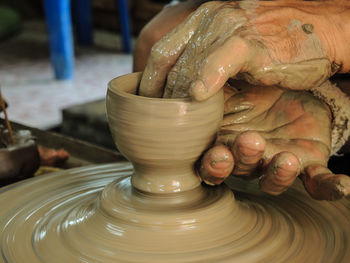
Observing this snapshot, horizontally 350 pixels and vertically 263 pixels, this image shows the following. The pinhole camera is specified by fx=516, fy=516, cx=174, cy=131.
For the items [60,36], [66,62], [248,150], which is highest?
[248,150]

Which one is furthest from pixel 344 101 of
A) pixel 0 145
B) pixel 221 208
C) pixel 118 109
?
pixel 0 145

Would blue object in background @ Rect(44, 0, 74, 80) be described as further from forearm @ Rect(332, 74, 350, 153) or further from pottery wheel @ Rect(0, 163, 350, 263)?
pottery wheel @ Rect(0, 163, 350, 263)

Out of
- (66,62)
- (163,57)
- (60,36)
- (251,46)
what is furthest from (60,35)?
(251,46)

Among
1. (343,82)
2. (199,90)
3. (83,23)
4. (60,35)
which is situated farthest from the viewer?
(83,23)

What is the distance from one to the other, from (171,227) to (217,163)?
14cm

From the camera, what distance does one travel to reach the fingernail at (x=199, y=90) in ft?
2.76

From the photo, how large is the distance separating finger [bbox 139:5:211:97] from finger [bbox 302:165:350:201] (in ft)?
1.08

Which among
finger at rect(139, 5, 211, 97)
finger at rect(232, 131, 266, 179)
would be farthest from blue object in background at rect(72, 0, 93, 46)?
finger at rect(232, 131, 266, 179)

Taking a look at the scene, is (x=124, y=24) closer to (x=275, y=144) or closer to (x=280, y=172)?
(x=275, y=144)

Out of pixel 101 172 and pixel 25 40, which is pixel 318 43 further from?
pixel 25 40

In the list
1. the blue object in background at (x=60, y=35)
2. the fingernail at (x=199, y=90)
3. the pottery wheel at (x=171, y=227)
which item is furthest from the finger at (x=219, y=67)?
the blue object in background at (x=60, y=35)

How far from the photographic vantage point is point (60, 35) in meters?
3.92

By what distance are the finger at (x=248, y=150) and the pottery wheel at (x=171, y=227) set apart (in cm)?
7

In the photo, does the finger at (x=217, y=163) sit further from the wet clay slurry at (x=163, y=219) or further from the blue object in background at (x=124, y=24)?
the blue object in background at (x=124, y=24)
